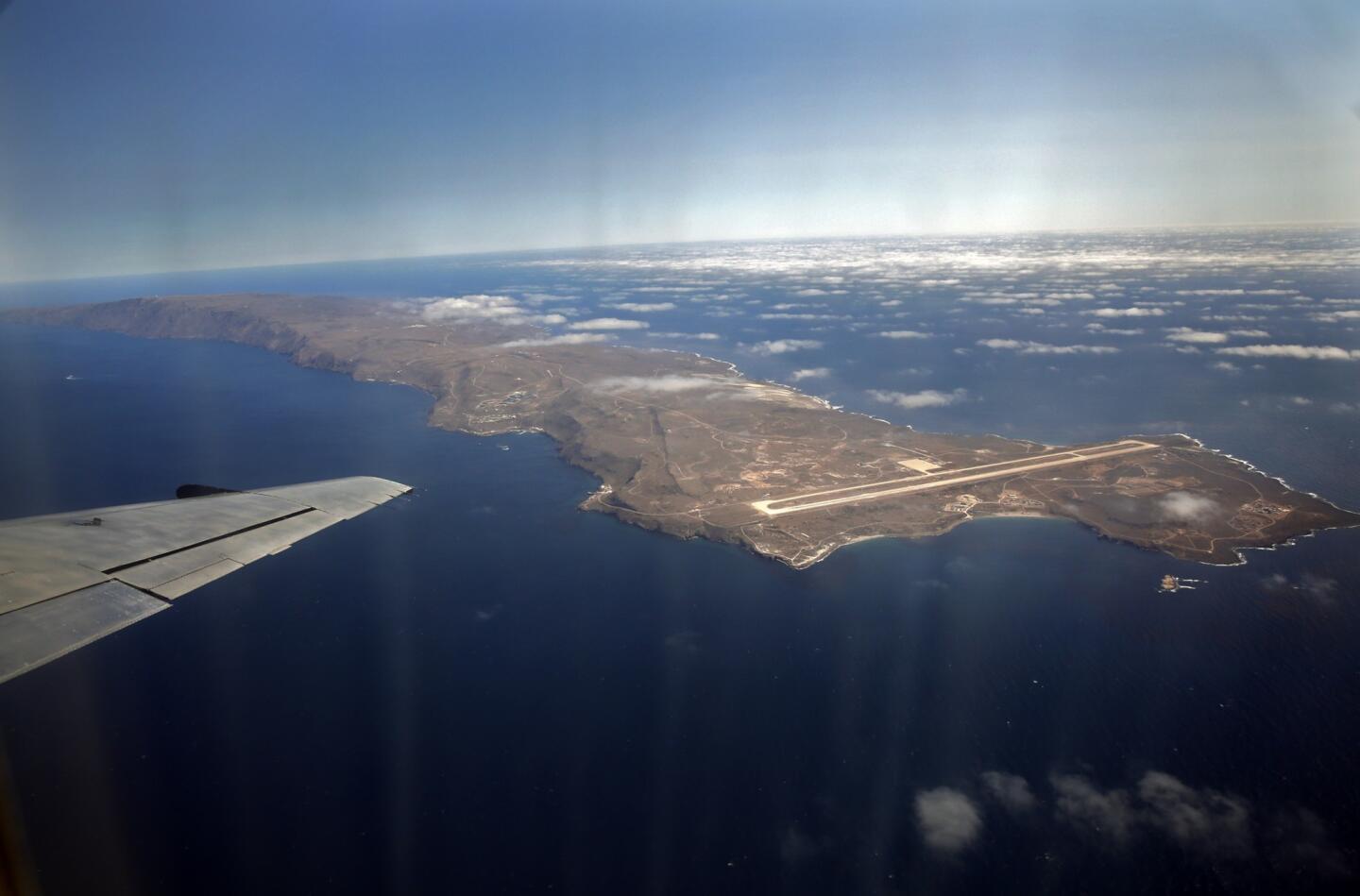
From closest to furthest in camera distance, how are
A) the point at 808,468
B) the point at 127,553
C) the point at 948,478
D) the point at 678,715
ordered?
the point at 127,553, the point at 678,715, the point at 948,478, the point at 808,468

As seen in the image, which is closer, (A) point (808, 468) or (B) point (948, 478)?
(B) point (948, 478)

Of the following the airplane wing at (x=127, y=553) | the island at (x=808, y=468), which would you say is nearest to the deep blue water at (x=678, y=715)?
the island at (x=808, y=468)

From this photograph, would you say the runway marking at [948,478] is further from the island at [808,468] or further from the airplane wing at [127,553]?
the airplane wing at [127,553]

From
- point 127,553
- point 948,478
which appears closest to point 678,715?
point 127,553

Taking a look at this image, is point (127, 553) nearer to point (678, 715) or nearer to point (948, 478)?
point (678, 715)

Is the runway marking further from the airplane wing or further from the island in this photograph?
the airplane wing

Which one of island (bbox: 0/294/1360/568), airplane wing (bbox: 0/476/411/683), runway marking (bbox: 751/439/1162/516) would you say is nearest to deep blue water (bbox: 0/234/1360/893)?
island (bbox: 0/294/1360/568)
